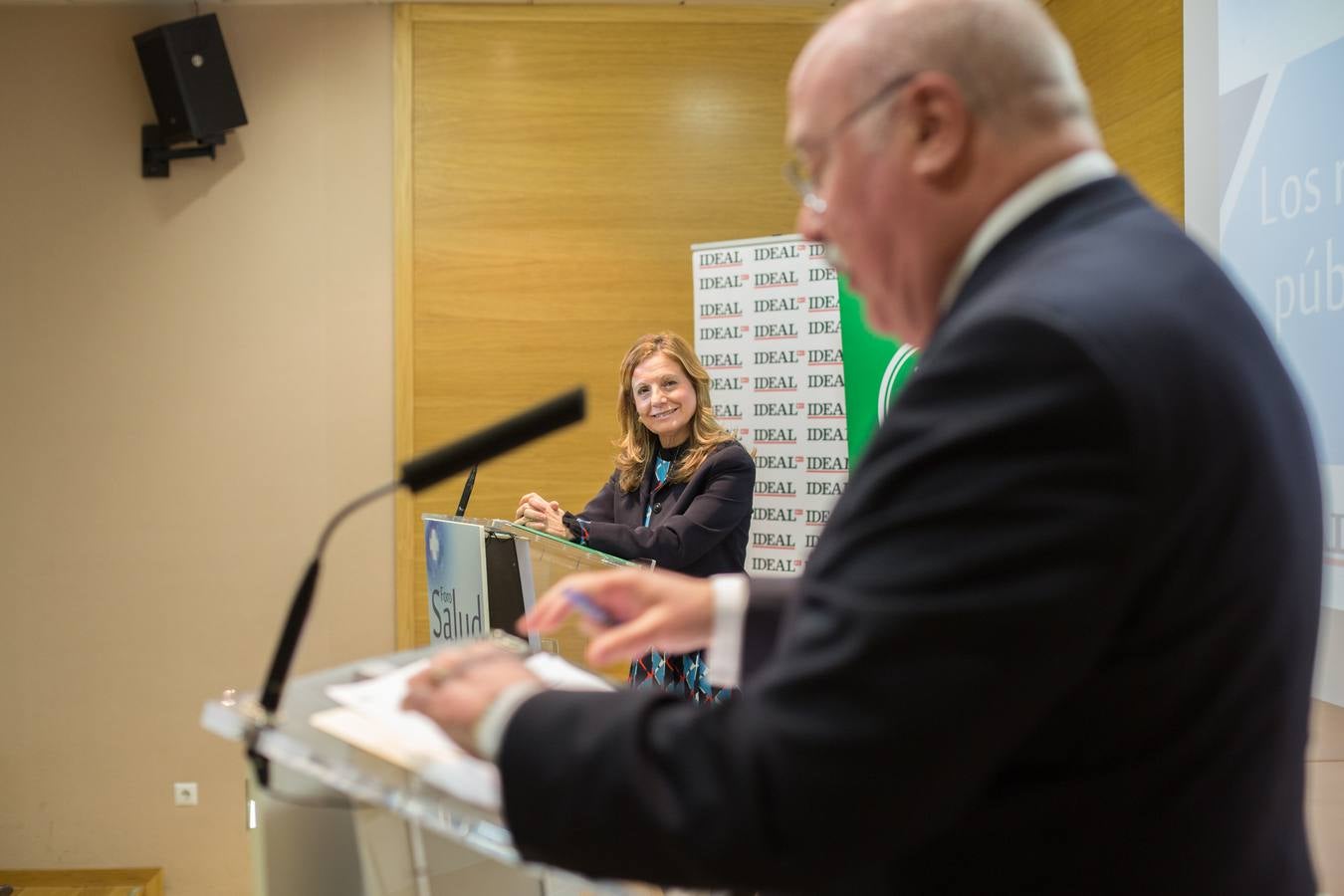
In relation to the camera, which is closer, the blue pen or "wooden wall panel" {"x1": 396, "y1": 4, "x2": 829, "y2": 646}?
the blue pen

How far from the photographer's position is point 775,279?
4336 mm

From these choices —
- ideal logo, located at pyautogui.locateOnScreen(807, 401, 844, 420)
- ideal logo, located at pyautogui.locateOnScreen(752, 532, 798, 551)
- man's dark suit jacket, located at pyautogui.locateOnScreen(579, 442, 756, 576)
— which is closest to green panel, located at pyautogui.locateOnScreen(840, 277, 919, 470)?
ideal logo, located at pyautogui.locateOnScreen(807, 401, 844, 420)

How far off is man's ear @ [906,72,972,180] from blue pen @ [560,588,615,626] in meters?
0.45

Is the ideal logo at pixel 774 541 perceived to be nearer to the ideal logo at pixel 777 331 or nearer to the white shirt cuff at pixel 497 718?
the ideal logo at pixel 777 331

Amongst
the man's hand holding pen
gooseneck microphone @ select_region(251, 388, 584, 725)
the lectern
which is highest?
gooseneck microphone @ select_region(251, 388, 584, 725)

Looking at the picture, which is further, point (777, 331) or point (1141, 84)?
point (777, 331)

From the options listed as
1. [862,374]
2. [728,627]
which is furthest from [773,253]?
[728,627]

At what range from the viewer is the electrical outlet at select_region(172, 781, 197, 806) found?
4.51 metres

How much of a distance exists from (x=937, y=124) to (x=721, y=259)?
3740mm

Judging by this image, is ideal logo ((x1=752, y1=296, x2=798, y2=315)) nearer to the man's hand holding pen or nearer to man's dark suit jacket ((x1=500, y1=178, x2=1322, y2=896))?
the man's hand holding pen

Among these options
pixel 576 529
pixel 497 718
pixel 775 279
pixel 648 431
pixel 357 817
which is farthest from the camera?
pixel 775 279

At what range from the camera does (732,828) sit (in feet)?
2.04

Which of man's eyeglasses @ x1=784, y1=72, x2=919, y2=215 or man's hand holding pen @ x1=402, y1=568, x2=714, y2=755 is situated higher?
man's eyeglasses @ x1=784, y1=72, x2=919, y2=215

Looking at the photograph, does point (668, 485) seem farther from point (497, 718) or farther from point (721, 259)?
point (497, 718)
